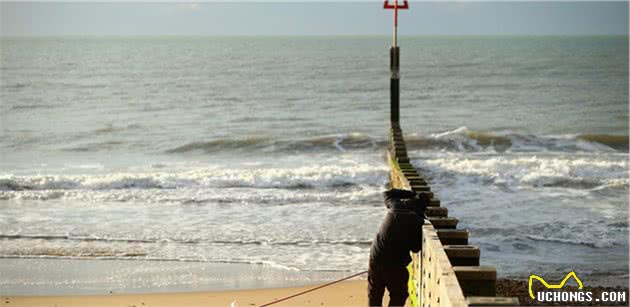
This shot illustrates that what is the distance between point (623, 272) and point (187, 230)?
25.4 ft

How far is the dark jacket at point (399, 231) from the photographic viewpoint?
292 inches

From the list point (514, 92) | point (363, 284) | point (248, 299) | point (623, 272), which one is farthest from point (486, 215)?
point (514, 92)

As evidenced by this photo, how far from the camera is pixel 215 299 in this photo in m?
11.2

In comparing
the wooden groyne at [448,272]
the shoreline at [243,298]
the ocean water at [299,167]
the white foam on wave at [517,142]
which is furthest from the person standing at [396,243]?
the white foam on wave at [517,142]

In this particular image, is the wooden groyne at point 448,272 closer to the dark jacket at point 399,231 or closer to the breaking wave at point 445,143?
the dark jacket at point 399,231

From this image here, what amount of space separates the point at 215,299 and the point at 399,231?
14.8ft

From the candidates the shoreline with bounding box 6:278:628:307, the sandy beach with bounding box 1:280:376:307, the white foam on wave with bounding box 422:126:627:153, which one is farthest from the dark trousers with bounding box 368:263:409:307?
the white foam on wave with bounding box 422:126:627:153

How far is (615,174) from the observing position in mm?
22625

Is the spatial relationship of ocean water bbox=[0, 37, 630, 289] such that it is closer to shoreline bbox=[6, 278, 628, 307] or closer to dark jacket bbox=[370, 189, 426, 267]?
shoreline bbox=[6, 278, 628, 307]

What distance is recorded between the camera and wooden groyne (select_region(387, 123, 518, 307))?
6102mm

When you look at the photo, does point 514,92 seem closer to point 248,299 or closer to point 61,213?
point 61,213

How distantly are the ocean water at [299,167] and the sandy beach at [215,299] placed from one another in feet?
3.73

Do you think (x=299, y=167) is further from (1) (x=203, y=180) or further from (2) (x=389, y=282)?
(2) (x=389, y=282)

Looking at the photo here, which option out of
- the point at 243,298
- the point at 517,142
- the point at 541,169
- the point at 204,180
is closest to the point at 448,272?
the point at 243,298
